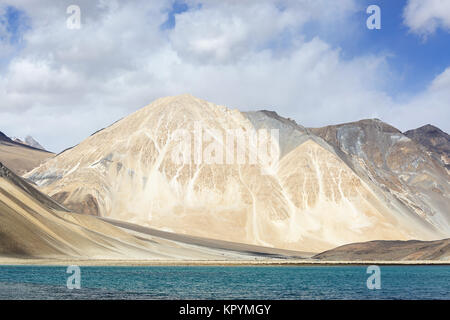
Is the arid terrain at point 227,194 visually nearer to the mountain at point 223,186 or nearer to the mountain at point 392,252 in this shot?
the mountain at point 223,186

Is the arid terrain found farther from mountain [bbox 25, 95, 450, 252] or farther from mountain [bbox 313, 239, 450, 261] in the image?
mountain [bbox 313, 239, 450, 261]

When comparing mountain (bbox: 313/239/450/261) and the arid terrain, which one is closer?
mountain (bbox: 313/239/450/261)

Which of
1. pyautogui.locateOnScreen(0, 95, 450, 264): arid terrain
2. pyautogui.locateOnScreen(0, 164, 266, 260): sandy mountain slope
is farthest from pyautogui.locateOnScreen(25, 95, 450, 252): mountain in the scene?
pyautogui.locateOnScreen(0, 164, 266, 260): sandy mountain slope

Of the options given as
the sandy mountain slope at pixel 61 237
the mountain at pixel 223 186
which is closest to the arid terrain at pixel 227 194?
the mountain at pixel 223 186

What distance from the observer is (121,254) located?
9962 centimetres

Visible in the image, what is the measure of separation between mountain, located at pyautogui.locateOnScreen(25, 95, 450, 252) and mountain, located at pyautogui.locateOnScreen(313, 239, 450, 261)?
22.2 m

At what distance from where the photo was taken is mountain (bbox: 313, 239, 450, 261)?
375ft

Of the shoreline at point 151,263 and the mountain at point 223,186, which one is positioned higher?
the mountain at point 223,186

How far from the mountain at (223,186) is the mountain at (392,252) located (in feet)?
73.0

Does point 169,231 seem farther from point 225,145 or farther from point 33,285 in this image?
point 33,285

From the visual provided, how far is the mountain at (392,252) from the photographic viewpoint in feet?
375

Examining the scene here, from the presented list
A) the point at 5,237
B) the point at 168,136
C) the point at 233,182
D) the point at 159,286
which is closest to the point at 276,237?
the point at 233,182

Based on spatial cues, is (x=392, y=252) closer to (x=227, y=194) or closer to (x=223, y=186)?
(x=227, y=194)

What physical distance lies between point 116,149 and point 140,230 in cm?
5268
